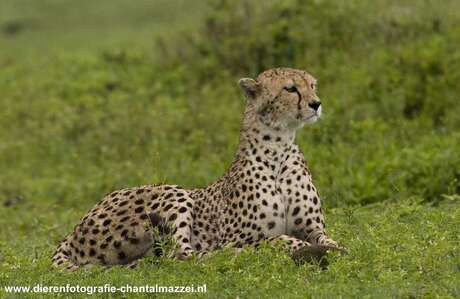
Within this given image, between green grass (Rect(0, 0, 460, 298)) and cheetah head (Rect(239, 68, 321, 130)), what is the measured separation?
3.11 feet

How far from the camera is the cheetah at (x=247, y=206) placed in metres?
7.65

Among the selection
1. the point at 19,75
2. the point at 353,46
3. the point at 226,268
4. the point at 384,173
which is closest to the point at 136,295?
the point at 226,268

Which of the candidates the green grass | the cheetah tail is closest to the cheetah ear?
the green grass

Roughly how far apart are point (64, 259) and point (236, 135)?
17.1 ft

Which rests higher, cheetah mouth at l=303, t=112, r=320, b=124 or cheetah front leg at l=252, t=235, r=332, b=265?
cheetah mouth at l=303, t=112, r=320, b=124

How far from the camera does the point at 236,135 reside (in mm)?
12898

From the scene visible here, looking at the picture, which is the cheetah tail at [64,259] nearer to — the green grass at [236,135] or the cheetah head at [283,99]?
the green grass at [236,135]

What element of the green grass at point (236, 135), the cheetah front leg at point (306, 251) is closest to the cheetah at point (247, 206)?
the cheetah front leg at point (306, 251)

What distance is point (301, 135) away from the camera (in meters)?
12.2

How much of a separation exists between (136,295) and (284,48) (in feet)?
29.2

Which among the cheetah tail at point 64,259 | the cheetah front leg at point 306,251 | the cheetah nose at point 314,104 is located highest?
the cheetah nose at point 314,104

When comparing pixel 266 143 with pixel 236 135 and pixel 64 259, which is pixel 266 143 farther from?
pixel 236 135

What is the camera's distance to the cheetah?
765cm

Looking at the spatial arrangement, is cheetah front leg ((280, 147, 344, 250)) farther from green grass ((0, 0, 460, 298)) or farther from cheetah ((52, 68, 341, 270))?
green grass ((0, 0, 460, 298))
